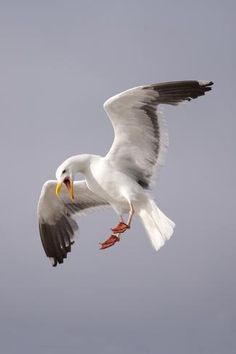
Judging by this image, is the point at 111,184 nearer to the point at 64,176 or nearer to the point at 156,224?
the point at 64,176

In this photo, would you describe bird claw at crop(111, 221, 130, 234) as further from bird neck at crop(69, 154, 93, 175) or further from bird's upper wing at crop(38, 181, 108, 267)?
bird's upper wing at crop(38, 181, 108, 267)

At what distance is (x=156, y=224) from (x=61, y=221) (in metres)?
3.67

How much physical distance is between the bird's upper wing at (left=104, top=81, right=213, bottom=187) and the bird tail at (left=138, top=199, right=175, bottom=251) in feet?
2.89

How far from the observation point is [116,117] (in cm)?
1778

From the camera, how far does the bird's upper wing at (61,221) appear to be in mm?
20500

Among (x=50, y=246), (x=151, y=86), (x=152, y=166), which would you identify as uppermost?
(x=151, y=86)

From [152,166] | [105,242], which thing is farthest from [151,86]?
[105,242]

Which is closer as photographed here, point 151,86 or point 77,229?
point 151,86

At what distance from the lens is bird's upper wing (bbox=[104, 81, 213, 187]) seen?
57.7ft

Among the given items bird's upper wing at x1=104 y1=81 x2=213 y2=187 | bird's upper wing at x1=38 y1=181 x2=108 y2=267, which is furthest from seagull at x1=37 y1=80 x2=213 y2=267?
bird's upper wing at x1=38 y1=181 x2=108 y2=267

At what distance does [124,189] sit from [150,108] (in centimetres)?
138

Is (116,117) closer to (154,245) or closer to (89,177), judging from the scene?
(89,177)

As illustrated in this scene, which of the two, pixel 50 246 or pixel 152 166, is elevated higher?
pixel 152 166

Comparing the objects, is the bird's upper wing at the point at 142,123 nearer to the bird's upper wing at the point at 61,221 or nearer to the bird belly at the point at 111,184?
the bird belly at the point at 111,184
